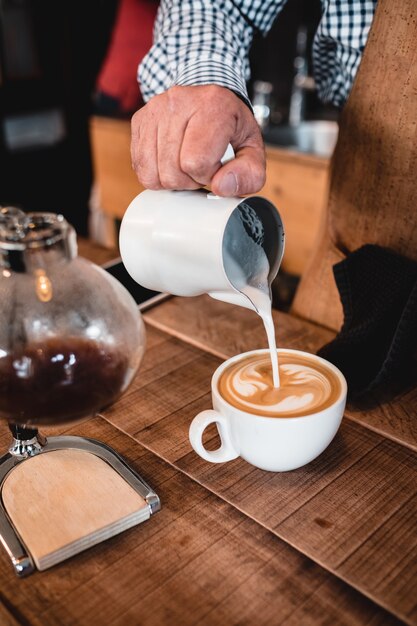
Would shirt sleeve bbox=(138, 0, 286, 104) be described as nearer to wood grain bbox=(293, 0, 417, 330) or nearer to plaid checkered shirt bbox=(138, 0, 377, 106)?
plaid checkered shirt bbox=(138, 0, 377, 106)

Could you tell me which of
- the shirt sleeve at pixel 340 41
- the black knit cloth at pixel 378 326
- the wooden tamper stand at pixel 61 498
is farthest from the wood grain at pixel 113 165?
the wooden tamper stand at pixel 61 498

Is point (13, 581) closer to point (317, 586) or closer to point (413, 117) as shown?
point (317, 586)

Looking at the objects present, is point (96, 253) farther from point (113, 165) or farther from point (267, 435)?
point (113, 165)

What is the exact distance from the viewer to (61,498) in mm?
785

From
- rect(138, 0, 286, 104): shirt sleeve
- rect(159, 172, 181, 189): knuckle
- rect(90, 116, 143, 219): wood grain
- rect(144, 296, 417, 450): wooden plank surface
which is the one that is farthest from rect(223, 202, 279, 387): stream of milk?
rect(90, 116, 143, 219): wood grain

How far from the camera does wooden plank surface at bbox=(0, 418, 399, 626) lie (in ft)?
2.13

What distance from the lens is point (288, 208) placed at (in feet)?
9.28

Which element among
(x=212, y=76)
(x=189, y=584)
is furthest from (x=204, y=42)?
(x=189, y=584)

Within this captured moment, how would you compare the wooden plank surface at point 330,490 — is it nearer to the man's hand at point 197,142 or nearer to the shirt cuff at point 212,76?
the man's hand at point 197,142

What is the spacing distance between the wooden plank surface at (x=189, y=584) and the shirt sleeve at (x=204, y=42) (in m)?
0.77

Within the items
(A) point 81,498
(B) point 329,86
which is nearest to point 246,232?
(A) point 81,498

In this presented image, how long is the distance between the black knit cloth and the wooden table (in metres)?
0.06

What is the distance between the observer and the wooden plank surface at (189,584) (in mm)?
650

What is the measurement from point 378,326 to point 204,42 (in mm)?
705
